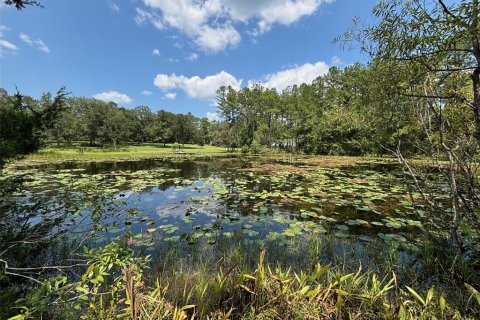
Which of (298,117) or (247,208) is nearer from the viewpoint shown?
(247,208)

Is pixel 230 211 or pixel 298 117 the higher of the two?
pixel 298 117

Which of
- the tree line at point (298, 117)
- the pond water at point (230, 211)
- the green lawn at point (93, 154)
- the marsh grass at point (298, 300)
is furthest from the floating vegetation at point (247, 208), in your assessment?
Answer: the tree line at point (298, 117)

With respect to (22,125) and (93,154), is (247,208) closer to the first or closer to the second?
(22,125)

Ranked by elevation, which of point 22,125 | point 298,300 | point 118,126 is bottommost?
point 298,300

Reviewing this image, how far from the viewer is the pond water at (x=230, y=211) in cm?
542

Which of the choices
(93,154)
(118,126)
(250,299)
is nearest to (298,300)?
(250,299)

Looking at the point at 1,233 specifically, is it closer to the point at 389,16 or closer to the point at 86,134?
the point at 389,16

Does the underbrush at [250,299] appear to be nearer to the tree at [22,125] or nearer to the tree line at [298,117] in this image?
the tree at [22,125]

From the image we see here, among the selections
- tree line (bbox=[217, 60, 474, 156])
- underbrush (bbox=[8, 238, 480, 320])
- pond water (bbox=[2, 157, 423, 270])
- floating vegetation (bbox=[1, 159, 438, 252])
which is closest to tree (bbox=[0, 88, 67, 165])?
floating vegetation (bbox=[1, 159, 438, 252])

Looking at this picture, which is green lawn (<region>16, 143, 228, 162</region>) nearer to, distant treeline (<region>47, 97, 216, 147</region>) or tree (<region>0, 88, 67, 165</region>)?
distant treeline (<region>47, 97, 216, 147</region>)

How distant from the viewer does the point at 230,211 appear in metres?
7.55

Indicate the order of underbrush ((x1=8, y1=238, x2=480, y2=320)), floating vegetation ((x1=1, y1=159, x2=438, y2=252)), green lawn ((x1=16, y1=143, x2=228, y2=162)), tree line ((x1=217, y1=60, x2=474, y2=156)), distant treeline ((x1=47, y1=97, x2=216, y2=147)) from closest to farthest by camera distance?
underbrush ((x1=8, y1=238, x2=480, y2=320))
floating vegetation ((x1=1, y1=159, x2=438, y2=252))
green lawn ((x1=16, y1=143, x2=228, y2=162))
tree line ((x1=217, y1=60, x2=474, y2=156))
distant treeline ((x1=47, y1=97, x2=216, y2=147))

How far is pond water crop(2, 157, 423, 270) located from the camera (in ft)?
17.8

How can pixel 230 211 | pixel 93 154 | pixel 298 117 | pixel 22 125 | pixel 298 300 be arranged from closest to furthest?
pixel 298 300 < pixel 22 125 < pixel 230 211 < pixel 93 154 < pixel 298 117
